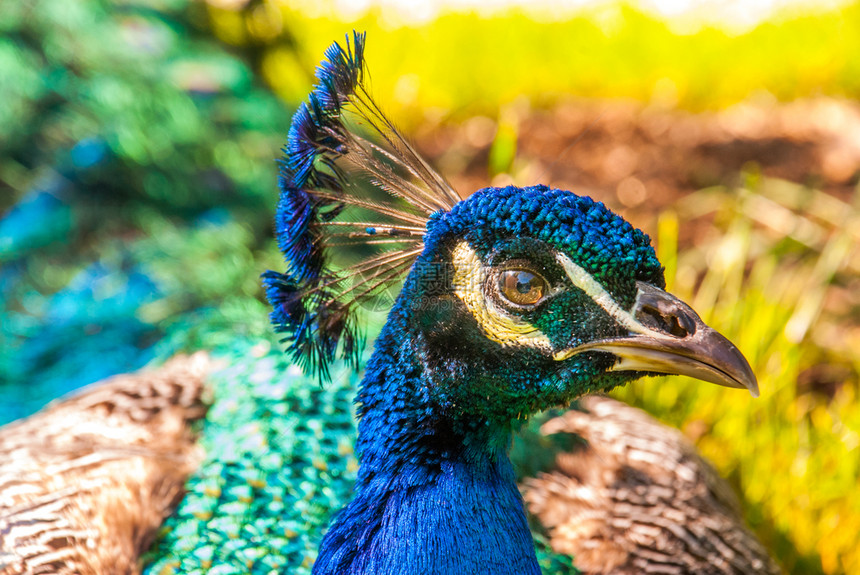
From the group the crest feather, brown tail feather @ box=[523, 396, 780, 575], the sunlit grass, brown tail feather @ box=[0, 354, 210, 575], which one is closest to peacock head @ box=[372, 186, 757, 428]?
the crest feather

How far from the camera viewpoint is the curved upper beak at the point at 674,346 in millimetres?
1009

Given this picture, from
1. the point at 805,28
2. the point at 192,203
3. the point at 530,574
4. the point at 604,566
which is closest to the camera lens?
the point at 530,574

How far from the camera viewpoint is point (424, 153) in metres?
1.90

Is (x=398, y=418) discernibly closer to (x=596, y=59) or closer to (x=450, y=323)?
(x=450, y=323)

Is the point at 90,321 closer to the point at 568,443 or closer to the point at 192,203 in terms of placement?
the point at 192,203

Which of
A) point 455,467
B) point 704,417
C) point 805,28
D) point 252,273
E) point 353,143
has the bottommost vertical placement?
point 704,417

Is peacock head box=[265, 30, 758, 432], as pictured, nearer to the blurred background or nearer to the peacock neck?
the peacock neck

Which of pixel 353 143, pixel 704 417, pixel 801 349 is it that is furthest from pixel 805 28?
pixel 353 143

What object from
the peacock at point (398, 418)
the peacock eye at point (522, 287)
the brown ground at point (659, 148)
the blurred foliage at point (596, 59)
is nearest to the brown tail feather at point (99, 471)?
the peacock at point (398, 418)

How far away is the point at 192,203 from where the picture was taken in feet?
7.24

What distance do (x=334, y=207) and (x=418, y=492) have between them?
1.57ft

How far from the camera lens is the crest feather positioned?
3.88ft

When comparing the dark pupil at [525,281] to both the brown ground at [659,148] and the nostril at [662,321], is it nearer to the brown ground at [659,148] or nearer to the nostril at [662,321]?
the nostril at [662,321]

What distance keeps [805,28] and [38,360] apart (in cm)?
421
